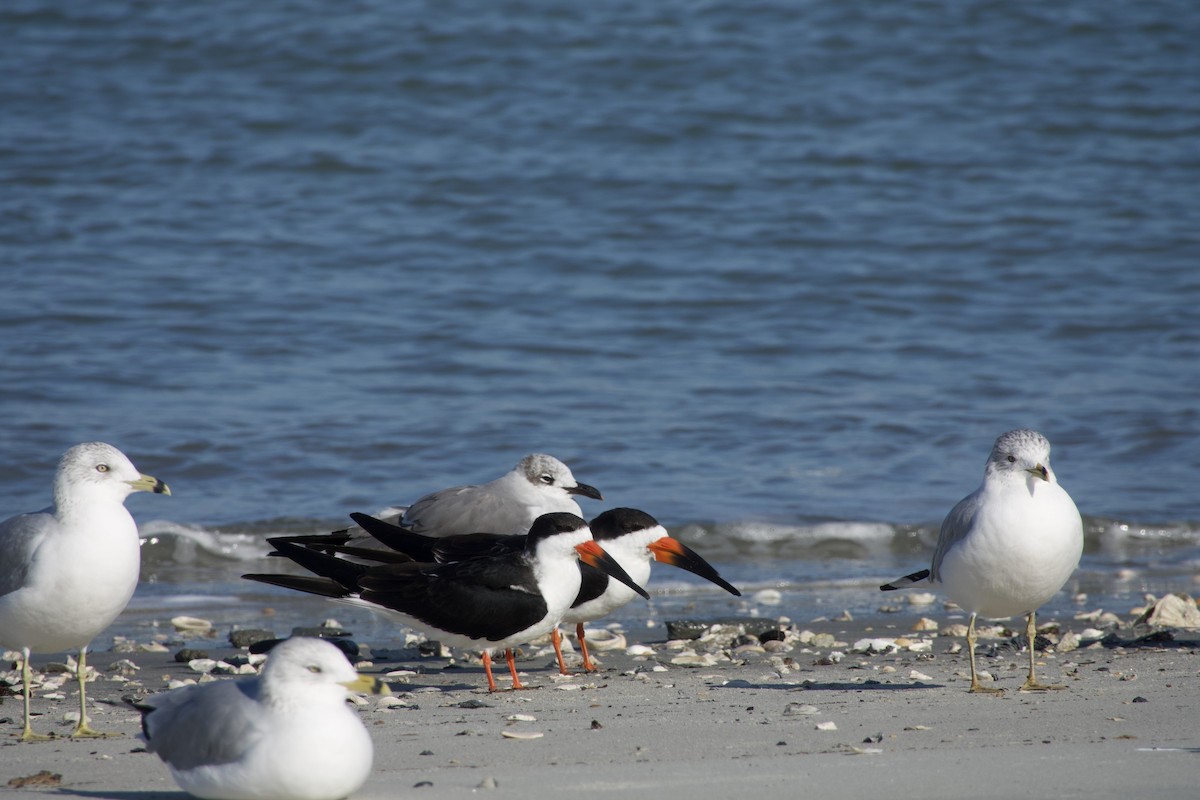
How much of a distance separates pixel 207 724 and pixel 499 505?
362cm

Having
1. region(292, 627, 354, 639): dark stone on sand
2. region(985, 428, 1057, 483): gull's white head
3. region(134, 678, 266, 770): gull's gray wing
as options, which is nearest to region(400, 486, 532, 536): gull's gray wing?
region(292, 627, 354, 639): dark stone on sand

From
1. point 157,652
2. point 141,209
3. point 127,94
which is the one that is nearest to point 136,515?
point 157,652

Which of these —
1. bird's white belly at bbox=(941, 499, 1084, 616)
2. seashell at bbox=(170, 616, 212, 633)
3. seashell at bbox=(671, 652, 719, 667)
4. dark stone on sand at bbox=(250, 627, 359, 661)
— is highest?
bird's white belly at bbox=(941, 499, 1084, 616)

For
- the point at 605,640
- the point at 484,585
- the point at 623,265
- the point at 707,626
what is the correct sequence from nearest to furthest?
the point at 484,585 < the point at 707,626 < the point at 605,640 < the point at 623,265

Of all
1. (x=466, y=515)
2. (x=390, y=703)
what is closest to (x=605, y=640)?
(x=466, y=515)

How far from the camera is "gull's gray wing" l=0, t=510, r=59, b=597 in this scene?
4.98 m

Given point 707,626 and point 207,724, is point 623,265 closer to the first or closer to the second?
point 707,626

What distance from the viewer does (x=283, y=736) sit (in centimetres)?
357

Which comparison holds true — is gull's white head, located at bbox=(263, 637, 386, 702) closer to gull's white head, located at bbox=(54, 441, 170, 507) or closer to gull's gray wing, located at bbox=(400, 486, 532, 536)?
gull's white head, located at bbox=(54, 441, 170, 507)

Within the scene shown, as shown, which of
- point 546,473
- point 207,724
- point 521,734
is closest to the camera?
point 207,724

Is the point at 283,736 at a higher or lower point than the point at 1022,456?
lower

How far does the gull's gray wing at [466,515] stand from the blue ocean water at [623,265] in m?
1.44

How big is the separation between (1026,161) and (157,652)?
551 inches

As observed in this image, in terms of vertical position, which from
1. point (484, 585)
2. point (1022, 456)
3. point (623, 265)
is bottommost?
point (484, 585)
